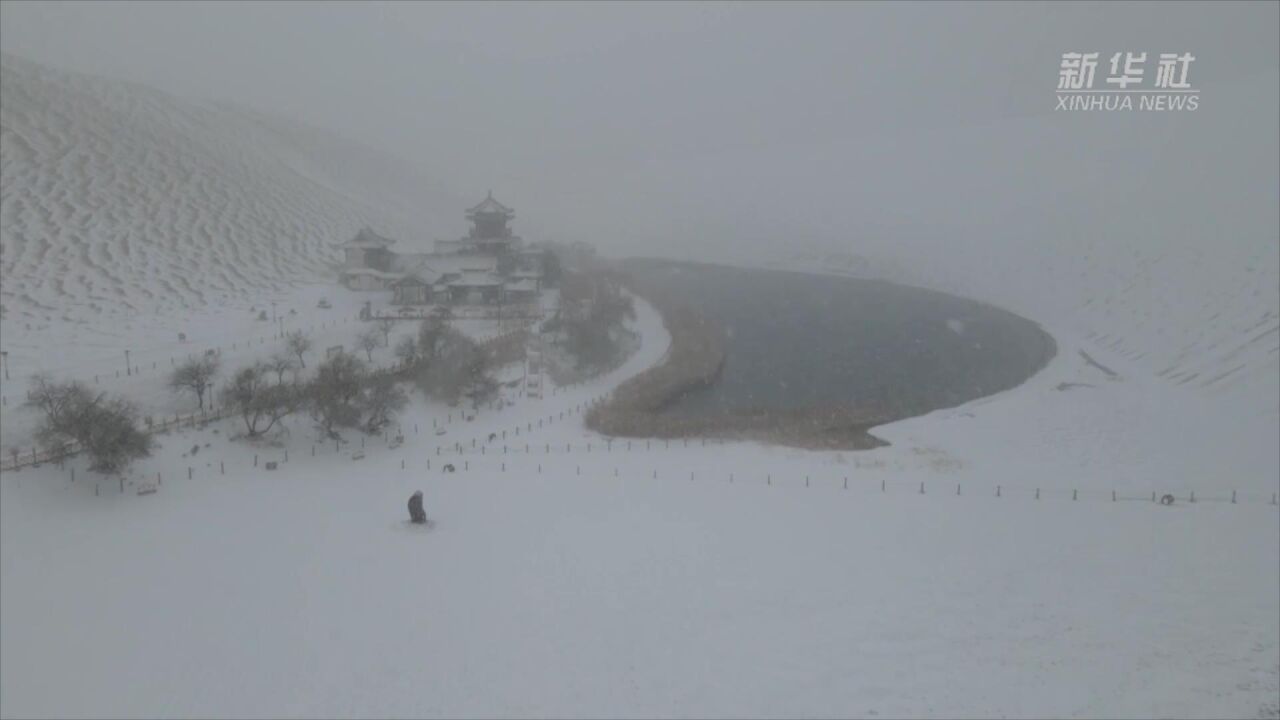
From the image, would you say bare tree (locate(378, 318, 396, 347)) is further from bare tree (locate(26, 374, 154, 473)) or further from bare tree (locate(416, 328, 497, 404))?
bare tree (locate(26, 374, 154, 473))

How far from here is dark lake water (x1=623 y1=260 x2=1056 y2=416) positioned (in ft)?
101

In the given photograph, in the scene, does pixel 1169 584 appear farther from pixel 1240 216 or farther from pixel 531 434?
pixel 1240 216

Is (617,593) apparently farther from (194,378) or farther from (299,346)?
(299,346)

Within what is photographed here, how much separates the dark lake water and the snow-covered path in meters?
9.34

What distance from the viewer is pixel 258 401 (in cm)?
2116

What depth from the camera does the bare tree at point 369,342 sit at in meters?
28.6

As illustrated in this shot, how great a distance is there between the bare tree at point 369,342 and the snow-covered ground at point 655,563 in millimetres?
1893

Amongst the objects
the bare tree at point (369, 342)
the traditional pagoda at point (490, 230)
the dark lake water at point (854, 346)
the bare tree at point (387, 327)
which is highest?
the traditional pagoda at point (490, 230)

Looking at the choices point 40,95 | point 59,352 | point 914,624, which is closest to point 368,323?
point 59,352

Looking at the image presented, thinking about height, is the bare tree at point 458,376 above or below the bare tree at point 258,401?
above

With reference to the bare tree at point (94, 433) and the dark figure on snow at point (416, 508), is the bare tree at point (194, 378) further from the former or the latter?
the dark figure on snow at point (416, 508)

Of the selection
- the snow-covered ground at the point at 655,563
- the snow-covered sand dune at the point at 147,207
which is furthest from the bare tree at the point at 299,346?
the snow-covered sand dune at the point at 147,207

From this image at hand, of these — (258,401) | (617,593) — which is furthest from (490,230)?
(617,593)

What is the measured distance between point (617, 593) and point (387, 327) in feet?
70.7
